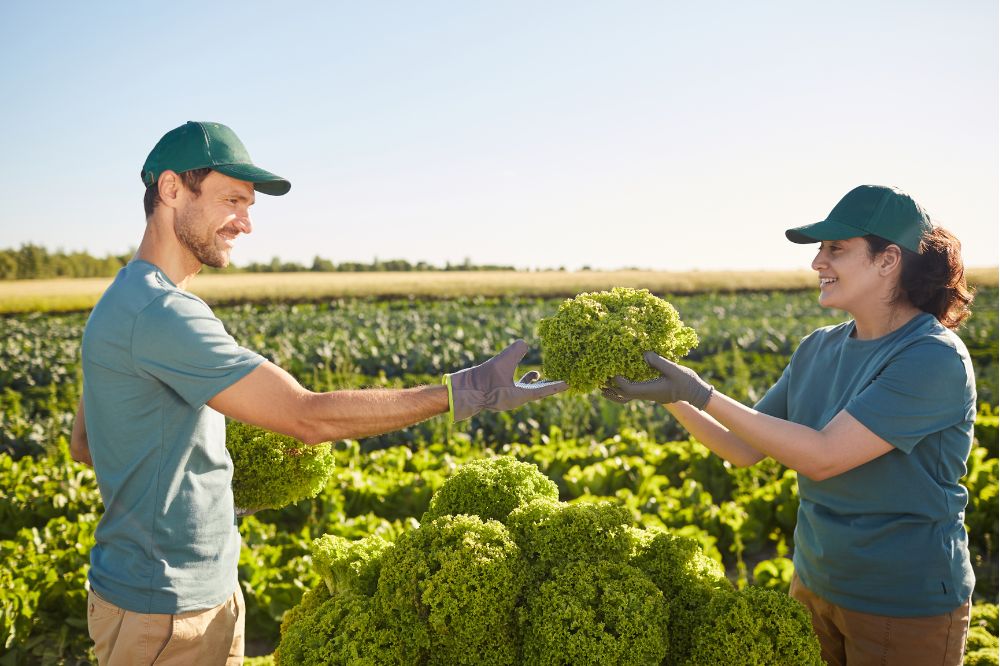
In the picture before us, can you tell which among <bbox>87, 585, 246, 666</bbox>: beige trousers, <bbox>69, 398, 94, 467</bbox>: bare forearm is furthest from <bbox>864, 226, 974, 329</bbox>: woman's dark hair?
<bbox>69, 398, 94, 467</bbox>: bare forearm

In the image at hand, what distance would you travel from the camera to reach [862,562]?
281cm

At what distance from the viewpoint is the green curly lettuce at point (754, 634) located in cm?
225

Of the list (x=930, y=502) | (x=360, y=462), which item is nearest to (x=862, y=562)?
(x=930, y=502)

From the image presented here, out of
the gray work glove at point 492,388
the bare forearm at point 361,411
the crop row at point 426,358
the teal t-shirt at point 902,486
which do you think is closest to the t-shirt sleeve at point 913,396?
the teal t-shirt at point 902,486

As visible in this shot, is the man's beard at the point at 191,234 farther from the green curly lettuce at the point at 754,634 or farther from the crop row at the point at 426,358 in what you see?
the crop row at the point at 426,358

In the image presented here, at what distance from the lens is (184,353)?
2373mm

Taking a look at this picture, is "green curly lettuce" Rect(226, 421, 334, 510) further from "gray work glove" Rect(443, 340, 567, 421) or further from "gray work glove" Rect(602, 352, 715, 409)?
"gray work glove" Rect(602, 352, 715, 409)

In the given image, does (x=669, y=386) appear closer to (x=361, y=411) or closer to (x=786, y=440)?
(x=786, y=440)

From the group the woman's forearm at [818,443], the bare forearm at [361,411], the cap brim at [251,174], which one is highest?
the cap brim at [251,174]

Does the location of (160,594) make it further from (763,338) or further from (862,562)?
(763,338)

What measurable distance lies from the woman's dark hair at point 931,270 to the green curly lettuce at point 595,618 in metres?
1.66

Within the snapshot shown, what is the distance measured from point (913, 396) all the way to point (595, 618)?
4.84 feet

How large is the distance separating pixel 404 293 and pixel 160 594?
1694 inches

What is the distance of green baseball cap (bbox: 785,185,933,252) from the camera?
2801mm
